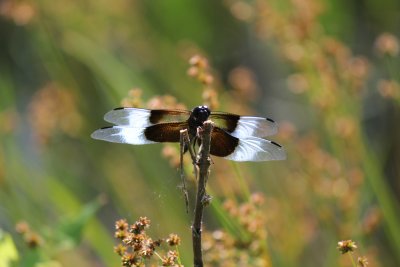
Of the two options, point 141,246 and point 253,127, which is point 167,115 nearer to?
point 253,127

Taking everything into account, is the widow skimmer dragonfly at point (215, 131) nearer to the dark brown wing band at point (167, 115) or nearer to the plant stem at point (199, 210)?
the dark brown wing band at point (167, 115)

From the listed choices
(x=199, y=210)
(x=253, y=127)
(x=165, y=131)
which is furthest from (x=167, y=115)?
(x=199, y=210)

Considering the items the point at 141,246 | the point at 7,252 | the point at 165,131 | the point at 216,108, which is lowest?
the point at 141,246

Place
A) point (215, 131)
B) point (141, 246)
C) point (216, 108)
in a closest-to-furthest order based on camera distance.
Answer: point (141, 246) → point (215, 131) → point (216, 108)

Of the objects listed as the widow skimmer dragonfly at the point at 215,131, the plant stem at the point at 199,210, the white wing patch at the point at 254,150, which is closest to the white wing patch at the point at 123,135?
the widow skimmer dragonfly at the point at 215,131

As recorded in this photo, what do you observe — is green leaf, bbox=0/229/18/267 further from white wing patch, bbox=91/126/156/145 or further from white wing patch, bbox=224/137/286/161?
white wing patch, bbox=224/137/286/161

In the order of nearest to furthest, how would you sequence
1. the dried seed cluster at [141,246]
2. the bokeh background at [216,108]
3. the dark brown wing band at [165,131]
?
the dried seed cluster at [141,246] < the dark brown wing band at [165,131] < the bokeh background at [216,108]

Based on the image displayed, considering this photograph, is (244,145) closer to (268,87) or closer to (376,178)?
(376,178)

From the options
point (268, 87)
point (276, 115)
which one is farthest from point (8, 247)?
point (268, 87)

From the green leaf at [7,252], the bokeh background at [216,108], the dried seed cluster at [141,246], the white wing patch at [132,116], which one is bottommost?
the dried seed cluster at [141,246]
